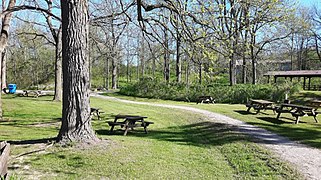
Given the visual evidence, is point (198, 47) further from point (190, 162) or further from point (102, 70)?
point (102, 70)

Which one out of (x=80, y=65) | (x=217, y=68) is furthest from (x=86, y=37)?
(x=217, y=68)

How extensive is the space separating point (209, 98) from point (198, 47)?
661 inches

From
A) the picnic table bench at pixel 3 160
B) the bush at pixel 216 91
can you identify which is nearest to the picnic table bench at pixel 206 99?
the bush at pixel 216 91


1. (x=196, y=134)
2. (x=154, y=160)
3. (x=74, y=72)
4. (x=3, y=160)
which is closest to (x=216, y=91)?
(x=196, y=134)

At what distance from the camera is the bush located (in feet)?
81.1

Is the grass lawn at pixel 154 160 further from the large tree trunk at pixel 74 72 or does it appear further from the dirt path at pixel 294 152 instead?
the large tree trunk at pixel 74 72

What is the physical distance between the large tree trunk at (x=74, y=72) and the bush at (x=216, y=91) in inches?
597

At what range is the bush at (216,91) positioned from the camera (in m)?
24.7

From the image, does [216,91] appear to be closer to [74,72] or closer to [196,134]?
[196,134]

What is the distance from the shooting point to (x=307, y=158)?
7.25 m

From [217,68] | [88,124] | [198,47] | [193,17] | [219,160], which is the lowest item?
[219,160]

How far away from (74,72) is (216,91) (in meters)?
20.6

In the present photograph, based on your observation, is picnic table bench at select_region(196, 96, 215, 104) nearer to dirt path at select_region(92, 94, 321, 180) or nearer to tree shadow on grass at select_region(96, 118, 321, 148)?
tree shadow on grass at select_region(96, 118, 321, 148)

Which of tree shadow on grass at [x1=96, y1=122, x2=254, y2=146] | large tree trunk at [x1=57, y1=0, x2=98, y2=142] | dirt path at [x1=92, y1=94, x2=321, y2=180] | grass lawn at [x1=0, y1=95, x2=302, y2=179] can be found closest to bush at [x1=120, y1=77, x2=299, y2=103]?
tree shadow on grass at [x1=96, y1=122, x2=254, y2=146]
